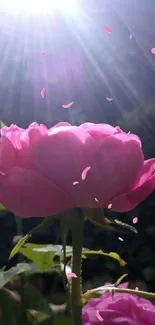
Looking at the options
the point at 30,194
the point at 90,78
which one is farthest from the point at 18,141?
the point at 90,78

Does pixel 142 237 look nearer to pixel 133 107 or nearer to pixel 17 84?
pixel 133 107

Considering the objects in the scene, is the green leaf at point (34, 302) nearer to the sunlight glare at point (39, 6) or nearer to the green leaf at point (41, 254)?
the green leaf at point (41, 254)

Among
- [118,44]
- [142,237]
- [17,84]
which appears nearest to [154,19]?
[118,44]

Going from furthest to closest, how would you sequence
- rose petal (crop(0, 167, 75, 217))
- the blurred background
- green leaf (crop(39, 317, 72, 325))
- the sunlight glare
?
the sunlight glare → the blurred background → green leaf (crop(39, 317, 72, 325)) → rose petal (crop(0, 167, 75, 217))

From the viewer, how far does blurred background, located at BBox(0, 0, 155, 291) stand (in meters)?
1.77

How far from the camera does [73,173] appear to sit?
38 centimetres

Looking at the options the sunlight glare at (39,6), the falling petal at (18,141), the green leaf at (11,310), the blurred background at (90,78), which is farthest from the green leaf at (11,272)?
the sunlight glare at (39,6)

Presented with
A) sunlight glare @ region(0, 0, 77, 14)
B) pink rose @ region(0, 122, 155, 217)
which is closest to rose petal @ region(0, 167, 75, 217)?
pink rose @ region(0, 122, 155, 217)

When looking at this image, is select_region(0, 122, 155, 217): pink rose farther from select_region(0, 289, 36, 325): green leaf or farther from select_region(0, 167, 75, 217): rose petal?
select_region(0, 289, 36, 325): green leaf

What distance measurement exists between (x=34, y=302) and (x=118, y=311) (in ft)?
0.30

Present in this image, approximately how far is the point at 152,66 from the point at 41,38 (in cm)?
44

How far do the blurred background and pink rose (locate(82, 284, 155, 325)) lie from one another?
1145mm

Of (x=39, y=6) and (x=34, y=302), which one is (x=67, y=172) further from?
(x=39, y=6)

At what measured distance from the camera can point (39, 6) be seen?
7.57 ft
